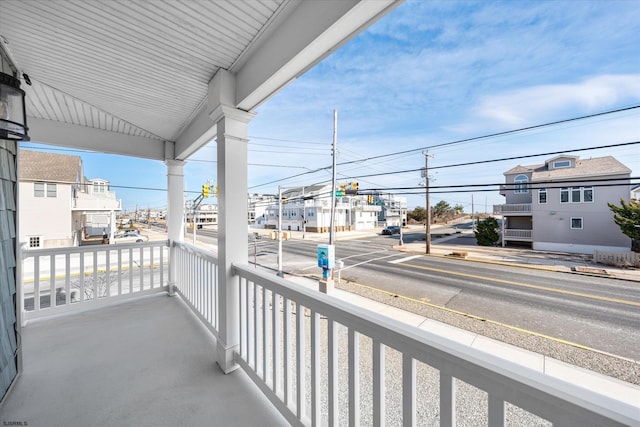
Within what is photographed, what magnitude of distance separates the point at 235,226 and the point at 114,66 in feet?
4.30

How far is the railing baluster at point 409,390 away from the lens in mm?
734

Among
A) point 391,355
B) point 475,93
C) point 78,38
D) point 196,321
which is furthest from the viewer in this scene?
point 475,93

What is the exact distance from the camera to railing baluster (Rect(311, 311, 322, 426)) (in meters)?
1.11

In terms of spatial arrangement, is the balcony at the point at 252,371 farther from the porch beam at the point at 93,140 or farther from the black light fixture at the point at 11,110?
the black light fixture at the point at 11,110

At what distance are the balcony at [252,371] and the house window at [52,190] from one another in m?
11.0

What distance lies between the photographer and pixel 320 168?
10.2 m

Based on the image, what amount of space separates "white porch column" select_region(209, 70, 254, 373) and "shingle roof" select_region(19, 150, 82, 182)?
12678 mm

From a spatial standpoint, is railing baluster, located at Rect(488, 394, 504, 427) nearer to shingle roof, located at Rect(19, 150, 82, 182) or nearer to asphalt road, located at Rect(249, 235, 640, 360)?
asphalt road, located at Rect(249, 235, 640, 360)

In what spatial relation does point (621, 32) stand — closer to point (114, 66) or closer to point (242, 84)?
point (242, 84)

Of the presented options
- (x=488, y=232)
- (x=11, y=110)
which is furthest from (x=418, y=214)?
(x=11, y=110)

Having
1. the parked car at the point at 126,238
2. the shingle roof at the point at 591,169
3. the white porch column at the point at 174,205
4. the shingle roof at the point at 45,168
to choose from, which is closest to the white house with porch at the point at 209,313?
the white porch column at the point at 174,205

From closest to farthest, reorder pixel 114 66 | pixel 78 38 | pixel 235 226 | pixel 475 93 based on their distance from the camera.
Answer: pixel 78 38 → pixel 114 66 → pixel 235 226 → pixel 475 93

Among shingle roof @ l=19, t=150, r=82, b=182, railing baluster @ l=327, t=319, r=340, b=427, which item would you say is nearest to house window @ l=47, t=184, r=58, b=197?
shingle roof @ l=19, t=150, r=82, b=182

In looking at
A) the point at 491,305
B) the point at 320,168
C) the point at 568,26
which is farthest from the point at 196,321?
the point at 320,168
